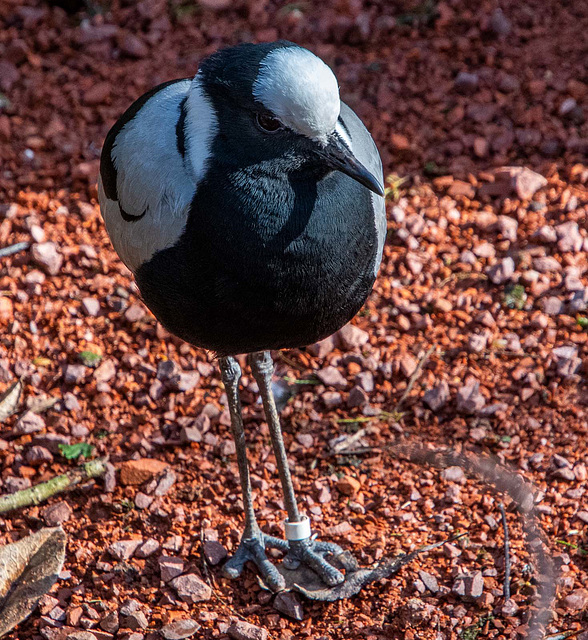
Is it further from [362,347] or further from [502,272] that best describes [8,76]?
[502,272]

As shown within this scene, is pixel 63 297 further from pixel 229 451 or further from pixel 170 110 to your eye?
pixel 170 110

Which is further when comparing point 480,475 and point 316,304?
point 480,475

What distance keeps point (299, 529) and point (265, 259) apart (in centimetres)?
126

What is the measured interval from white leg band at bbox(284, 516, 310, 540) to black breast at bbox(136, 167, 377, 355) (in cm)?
89

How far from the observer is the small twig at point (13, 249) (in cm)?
435

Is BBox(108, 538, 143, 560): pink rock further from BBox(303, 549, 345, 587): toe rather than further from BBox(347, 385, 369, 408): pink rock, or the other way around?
BBox(347, 385, 369, 408): pink rock

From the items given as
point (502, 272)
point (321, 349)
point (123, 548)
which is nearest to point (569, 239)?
point (502, 272)

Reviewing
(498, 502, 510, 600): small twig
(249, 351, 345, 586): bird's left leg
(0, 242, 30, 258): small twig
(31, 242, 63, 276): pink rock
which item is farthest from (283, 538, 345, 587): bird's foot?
(0, 242, 30, 258): small twig

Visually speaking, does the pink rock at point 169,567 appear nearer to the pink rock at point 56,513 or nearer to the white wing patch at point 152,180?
the pink rock at point 56,513

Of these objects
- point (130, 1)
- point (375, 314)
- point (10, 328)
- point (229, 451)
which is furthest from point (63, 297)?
point (130, 1)

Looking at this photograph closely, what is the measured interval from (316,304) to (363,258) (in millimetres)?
228

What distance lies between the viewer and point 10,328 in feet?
13.5

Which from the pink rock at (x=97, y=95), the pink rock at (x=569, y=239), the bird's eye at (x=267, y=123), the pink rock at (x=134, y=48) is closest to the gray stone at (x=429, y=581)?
the bird's eye at (x=267, y=123)

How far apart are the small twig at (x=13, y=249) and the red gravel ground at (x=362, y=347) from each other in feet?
0.09
